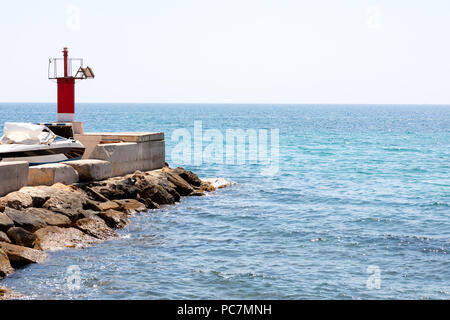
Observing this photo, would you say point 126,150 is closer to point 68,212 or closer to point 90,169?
point 90,169

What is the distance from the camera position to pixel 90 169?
20.2 metres

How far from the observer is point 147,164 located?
2444 centimetres

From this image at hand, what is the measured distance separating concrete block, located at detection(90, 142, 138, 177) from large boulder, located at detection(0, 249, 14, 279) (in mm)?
8442

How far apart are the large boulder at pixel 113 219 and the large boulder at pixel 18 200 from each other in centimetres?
229

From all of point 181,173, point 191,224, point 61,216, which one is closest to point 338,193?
point 181,173

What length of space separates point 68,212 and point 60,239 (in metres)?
1.23

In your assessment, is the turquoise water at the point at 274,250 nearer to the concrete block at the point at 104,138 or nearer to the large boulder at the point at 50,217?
the large boulder at the point at 50,217

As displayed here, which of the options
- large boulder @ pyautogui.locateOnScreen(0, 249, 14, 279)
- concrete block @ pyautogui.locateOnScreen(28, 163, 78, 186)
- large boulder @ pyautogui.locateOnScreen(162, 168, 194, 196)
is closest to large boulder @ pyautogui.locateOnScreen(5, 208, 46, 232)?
large boulder @ pyautogui.locateOnScreen(0, 249, 14, 279)

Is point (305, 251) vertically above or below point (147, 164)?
below

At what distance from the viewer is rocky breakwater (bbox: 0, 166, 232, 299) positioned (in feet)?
47.1

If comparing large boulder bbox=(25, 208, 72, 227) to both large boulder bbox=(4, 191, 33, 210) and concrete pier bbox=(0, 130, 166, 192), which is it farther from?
concrete pier bbox=(0, 130, 166, 192)

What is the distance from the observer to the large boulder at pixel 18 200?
15.9 m

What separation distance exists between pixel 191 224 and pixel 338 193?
9.28 meters
